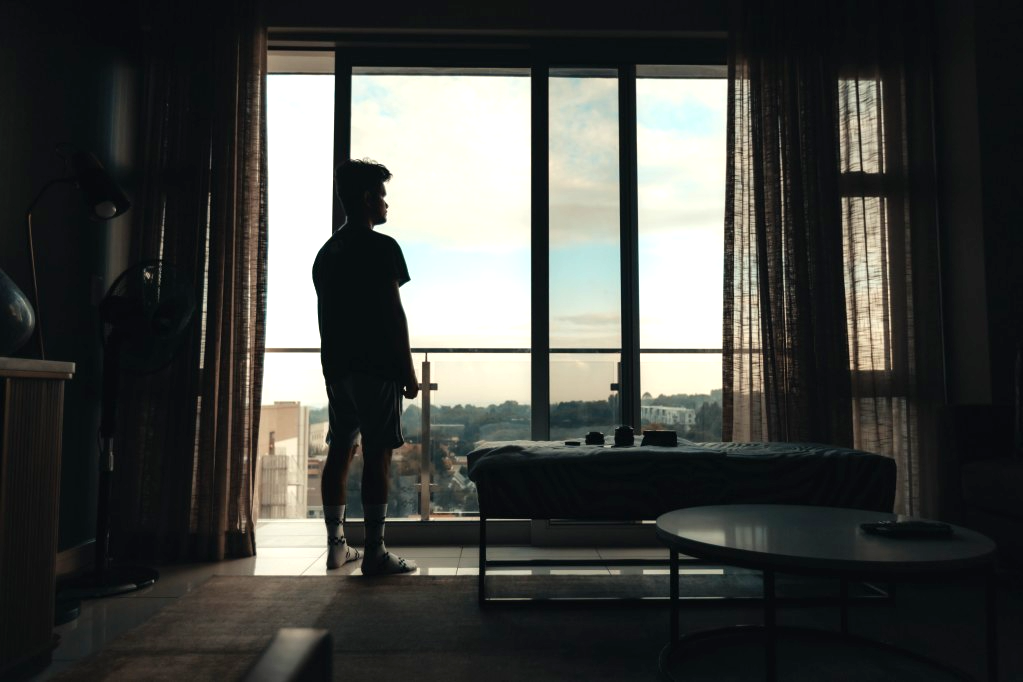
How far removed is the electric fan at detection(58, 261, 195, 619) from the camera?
2428 millimetres

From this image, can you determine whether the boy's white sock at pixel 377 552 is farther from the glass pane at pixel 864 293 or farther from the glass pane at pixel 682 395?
the glass pane at pixel 864 293

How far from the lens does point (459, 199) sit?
341 cm

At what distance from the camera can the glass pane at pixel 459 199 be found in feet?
11.0

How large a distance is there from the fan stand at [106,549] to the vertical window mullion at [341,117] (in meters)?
1.19

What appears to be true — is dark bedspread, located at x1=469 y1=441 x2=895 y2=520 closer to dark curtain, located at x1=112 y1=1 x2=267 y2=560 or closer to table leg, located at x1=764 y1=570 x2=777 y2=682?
table leg, located at x1=764 y1=570 x2=777 y2=682

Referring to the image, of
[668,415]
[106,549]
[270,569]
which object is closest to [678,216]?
[668,415]

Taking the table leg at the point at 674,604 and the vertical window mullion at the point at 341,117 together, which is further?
the vertical window mullion at the point at 341,117

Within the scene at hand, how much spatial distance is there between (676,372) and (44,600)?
2.71m

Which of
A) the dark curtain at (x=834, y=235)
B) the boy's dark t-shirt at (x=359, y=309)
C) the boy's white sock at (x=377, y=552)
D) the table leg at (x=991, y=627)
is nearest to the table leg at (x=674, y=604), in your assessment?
the table leg at (x=991, y=627)

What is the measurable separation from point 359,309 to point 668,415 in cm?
166

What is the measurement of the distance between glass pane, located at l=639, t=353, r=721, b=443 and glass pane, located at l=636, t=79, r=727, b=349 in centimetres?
9

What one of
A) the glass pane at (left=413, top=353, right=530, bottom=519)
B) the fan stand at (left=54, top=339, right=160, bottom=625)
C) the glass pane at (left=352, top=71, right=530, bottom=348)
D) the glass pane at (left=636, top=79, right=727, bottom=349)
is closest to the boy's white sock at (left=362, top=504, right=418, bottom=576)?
the glass pane at (left=413, top=353, right=530, bottom=519)

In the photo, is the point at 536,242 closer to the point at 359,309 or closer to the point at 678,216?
the point at 678,216

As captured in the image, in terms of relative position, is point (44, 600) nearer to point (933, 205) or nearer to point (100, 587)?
point (100, 587)
